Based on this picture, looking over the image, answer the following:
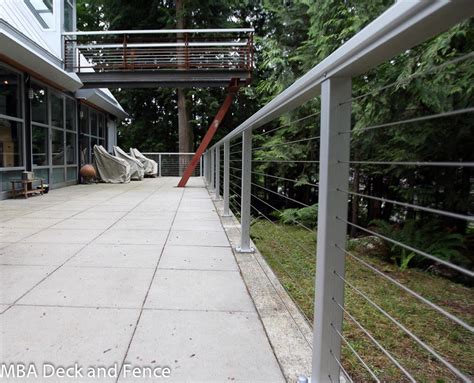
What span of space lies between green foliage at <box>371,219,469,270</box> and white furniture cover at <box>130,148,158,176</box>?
34.7 ft

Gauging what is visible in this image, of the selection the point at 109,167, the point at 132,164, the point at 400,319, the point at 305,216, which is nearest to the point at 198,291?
the point at 400,319

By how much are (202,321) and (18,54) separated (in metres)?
6.31

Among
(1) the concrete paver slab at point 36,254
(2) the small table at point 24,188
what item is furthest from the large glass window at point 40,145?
(1) the concrete paver slab at point 36,254

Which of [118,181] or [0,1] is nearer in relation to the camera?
[0,1]

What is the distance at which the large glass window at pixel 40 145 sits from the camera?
7.89 metres

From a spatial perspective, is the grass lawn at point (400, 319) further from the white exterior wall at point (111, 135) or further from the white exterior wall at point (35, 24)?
the white exterior wall at point (111, 135)

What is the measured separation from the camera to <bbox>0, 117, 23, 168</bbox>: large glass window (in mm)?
6727

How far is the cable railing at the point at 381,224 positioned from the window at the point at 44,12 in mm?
6473

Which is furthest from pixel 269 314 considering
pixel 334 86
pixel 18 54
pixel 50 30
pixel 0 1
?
pixel 50 30

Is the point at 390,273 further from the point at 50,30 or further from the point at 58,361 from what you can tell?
the point at 50,30

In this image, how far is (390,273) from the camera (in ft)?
13.7

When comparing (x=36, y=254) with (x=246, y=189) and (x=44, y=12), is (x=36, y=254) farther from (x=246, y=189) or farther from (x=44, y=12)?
(x=44, y=12)

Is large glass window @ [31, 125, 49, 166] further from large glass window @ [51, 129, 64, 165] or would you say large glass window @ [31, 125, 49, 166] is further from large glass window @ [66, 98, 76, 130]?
→ large glass window @ [66, 98, 76, 130]

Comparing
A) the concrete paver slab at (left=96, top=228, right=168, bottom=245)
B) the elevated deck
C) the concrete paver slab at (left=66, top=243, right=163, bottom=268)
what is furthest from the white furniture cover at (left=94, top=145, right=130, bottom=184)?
the concrete paver slab at (left=66, top=243, right=163, bottom=268)
